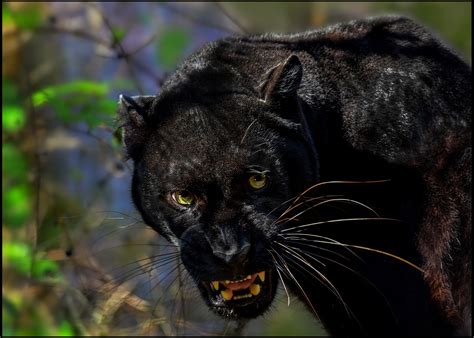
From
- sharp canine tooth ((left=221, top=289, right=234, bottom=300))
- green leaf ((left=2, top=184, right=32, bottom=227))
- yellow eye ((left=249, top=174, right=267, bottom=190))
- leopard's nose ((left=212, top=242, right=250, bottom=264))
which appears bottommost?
sharp canine tooth ((left=221, top=289, right=234, bottom=300))

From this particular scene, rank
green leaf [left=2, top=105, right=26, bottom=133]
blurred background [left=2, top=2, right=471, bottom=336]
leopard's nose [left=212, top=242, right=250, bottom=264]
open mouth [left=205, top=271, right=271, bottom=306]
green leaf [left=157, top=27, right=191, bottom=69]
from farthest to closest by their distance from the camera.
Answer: green leaf [left=157, top=27, right=191, bottom=69]
green leaf [left=2, top=105, right=26, bottom=133]
blurred background [left=2, top=2, right=471, bottom=336]
open mouth [left=205, top=271, right=271, bottom=306]
leopard's nose [left=212, top=242, right=250, bottom=264]

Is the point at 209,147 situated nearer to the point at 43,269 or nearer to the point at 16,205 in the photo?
the point at 43,269

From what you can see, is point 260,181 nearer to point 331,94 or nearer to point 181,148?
point 181,148

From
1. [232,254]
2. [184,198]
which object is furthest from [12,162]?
[232,254]

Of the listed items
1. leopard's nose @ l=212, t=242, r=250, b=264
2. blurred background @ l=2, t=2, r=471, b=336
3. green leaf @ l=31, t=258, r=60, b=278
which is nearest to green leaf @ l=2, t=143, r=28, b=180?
blurred background @ l=2, t=2, r=471, b=336

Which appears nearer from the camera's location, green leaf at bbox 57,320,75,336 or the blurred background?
the blurred background

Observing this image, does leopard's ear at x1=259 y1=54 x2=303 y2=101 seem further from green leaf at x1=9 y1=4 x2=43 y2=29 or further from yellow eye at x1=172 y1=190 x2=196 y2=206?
green leaf at x1=9 y1=4 x2=43 y2=29

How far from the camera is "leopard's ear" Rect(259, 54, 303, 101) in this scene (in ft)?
13.2

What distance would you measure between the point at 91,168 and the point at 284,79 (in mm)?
6043

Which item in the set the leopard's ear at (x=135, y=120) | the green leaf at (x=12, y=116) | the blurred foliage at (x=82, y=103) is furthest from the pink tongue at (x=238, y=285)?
the green leaf at (x=12, y=116)

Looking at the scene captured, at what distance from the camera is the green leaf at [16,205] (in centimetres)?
721

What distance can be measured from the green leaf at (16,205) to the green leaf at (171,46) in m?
2.85

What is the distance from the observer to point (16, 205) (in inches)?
285

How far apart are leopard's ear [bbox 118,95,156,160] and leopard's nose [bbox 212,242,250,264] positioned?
2.40ft
